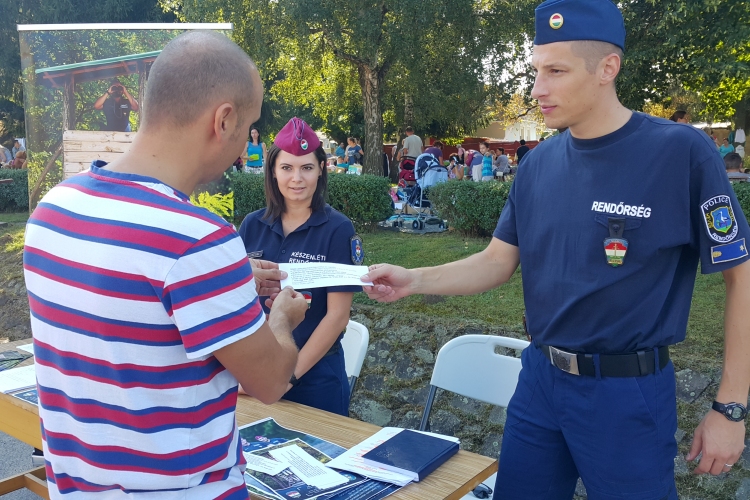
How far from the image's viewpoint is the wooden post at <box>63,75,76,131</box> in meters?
4.26

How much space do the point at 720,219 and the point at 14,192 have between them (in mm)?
16996

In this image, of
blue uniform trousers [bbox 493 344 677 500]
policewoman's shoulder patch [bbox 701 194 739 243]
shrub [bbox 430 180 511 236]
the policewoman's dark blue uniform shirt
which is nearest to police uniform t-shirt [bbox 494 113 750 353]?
policewoman's shoulder patch [bbox 701 194 739 243]

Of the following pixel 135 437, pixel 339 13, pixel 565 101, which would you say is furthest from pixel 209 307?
pixel 339 13

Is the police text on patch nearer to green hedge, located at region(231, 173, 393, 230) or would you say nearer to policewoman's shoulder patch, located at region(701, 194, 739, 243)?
policewoman's shoulder patch, located at region(701, 194, 739, 243)

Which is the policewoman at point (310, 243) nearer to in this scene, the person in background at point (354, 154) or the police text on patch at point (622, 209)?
the police text on patch at point (622, 209)

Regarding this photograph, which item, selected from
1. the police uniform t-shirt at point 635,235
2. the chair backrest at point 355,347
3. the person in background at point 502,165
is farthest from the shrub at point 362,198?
the person in background at point 502,165

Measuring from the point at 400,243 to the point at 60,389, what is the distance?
7637mm

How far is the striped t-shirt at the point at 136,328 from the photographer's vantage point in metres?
1.21

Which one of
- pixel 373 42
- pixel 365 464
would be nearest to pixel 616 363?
pixel 365 464

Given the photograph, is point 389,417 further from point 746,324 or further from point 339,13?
point 339,13

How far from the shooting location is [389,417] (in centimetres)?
482

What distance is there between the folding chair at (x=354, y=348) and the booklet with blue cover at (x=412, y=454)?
3.62 feet

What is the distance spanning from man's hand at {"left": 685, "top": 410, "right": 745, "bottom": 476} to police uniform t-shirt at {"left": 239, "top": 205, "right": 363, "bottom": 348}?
1.42 metres

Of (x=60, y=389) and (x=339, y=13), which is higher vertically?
(x=339, y=13)
